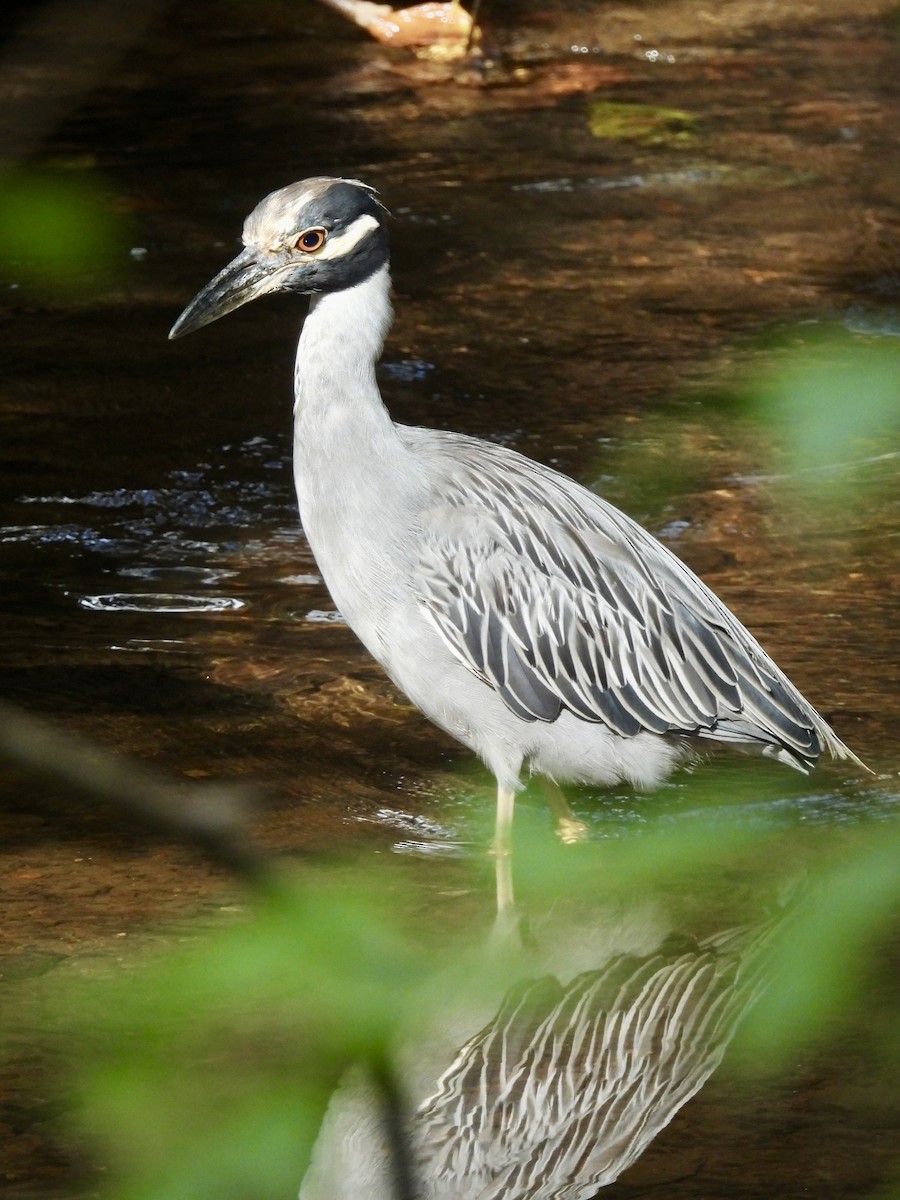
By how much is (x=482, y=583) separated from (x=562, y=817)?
86 centimetres

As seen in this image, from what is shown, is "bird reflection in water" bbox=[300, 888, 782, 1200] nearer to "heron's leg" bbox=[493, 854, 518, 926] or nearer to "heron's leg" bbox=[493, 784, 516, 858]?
"heron's leg" bbox=[493, 854, 518, 926]

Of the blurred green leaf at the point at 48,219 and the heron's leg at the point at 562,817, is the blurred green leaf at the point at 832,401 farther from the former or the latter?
the blurred green leaf at the point at 48,219

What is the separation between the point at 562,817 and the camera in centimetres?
530

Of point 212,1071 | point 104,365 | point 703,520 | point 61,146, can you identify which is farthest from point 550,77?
point 212,1071

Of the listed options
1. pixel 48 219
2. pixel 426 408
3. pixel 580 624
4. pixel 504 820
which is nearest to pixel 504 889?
pixel 504 820

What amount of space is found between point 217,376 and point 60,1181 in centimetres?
545

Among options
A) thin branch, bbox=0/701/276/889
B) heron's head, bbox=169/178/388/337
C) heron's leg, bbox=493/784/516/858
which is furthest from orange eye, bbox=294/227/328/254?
heron's leg, bbox=493/784/516/858

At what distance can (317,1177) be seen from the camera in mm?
3680

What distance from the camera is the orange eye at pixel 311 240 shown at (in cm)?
470

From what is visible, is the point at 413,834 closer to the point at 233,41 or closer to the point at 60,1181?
the point at 60,1181

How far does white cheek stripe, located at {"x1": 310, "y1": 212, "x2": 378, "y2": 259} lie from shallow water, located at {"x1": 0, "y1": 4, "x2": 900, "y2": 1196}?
1717mm

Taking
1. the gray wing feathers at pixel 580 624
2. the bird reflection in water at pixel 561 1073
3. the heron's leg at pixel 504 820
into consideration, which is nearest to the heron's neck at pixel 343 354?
the gray wing feathers at pixel 580 624

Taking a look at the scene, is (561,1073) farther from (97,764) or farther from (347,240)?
(347,240)

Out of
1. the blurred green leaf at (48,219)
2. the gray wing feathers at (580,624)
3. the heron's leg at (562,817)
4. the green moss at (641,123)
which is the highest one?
the blurred green leaf at (48,219)
